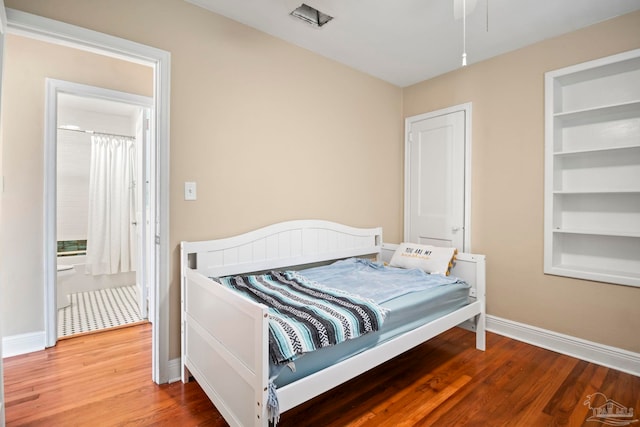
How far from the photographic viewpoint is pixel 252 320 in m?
1.34

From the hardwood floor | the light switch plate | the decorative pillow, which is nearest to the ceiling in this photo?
the light switch plate

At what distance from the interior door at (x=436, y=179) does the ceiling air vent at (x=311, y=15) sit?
158cm

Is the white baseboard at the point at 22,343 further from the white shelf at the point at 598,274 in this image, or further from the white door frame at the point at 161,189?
the white shelf at the point at 598,274

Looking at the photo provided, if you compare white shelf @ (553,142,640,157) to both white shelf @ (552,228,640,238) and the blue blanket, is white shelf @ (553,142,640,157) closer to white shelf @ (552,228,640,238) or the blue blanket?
white shelf @ (552,228,640,238)

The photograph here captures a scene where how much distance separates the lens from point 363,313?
1.74 meters

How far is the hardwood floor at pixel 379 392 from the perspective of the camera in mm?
1743

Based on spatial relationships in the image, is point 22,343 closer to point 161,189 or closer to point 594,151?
point 161,189

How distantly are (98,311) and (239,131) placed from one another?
2.60m

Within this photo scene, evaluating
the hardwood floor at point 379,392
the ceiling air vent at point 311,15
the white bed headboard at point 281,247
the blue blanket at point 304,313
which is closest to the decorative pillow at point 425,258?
the white bed headboard at point 281,247

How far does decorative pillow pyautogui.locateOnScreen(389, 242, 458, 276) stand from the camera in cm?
273

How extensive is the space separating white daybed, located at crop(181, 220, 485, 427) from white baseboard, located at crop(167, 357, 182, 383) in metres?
0.07

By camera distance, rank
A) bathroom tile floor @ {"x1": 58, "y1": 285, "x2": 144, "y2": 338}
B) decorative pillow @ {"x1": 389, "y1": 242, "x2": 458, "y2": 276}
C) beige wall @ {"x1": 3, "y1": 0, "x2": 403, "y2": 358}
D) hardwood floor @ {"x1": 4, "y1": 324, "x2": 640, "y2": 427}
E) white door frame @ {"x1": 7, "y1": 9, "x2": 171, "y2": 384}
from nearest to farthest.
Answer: hardwood floor @ {"x1": 4, "y1": 324, "x2": 640, "y2": 427}, white door frame @ {"x1": 7, "y1": 9, "x2": 171, "y2": 384}, beige wall @ {"x1": 3, "y1": 0, "x2": 403, "y2": 358}, decorative pillow @ {"x1": 389, "y1": 242, "x2": 458, "y2": 276}, bathroom tile floor @ {"x1": 58, "y1": 285, "x2": 144, "y2": 338}

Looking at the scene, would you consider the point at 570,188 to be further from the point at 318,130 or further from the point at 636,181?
the point at 318,130

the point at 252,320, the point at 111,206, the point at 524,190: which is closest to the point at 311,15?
the point at 252,320
